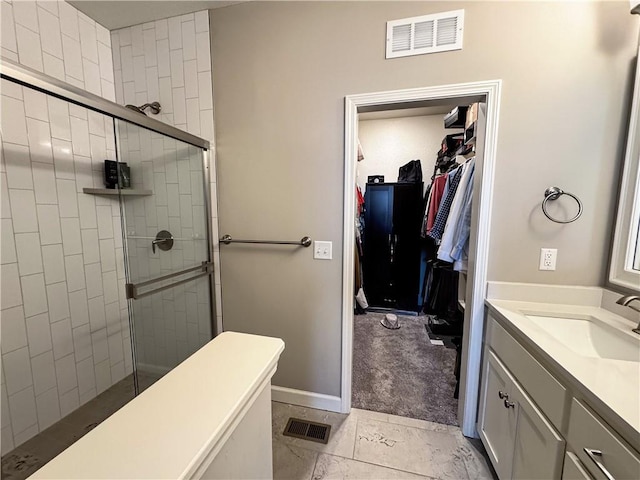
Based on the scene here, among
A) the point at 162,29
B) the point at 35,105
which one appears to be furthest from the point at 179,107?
the point at 35,105

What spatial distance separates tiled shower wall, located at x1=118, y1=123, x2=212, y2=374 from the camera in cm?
169

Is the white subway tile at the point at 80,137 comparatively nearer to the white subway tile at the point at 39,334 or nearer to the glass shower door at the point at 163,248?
the glass shower door at the point at 163,248

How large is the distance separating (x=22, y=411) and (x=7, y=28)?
82.2 inches

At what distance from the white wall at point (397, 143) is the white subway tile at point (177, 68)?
7.97 ft

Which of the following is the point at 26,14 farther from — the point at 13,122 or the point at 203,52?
the point at 203,52

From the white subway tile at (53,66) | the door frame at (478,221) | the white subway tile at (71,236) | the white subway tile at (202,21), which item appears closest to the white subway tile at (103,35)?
the white subway tile at (53,66)

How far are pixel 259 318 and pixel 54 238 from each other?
1.34m

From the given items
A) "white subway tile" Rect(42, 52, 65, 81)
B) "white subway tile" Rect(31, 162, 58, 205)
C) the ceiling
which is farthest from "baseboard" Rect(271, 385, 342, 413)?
the ceiling

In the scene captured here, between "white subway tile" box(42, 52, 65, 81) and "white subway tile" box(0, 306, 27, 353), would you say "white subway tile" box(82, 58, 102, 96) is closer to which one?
"white subway tile" box(42, 52, 65, 81)

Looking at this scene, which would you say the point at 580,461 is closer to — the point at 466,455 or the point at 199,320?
the point at 466,455

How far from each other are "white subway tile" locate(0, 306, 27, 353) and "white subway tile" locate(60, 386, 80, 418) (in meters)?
0.38

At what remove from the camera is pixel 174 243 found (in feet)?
6.08

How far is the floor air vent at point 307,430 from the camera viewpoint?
1.59 m

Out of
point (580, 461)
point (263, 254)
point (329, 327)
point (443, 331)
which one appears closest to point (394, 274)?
point (443, 331)
